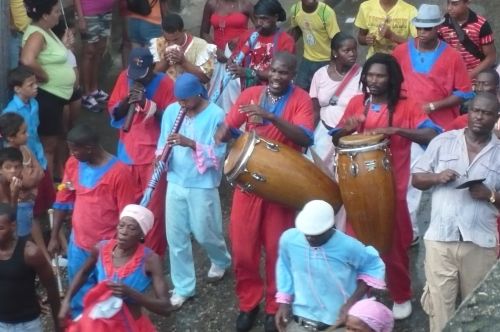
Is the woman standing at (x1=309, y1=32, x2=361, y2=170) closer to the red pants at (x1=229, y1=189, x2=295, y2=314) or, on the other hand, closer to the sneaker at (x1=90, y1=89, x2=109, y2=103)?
the red pants at (x1=229, y1=189, x2=295, y2=314)

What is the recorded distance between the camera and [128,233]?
602 centimetres

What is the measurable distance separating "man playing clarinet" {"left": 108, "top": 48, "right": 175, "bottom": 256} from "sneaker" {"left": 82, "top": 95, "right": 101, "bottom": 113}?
2610 millimetres

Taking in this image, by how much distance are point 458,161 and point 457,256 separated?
58cm

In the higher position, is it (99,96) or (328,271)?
(328,271)

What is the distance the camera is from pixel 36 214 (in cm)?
821

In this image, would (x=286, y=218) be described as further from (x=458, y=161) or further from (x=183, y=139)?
(x=458, y=161)

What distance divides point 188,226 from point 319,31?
2.82 m

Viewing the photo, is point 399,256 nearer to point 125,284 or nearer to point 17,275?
point 125,284

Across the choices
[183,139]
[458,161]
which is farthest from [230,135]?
[458,161]

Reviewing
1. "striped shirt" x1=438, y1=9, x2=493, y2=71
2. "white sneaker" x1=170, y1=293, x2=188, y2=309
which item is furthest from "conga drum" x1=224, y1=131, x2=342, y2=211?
"striped shirt" x1=438, y1=9, x2=493, y2=71

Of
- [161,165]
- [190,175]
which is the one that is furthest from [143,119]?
[190,175]

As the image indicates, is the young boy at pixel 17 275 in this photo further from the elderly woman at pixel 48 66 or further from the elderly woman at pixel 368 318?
the elderly woman at pixel 48 66

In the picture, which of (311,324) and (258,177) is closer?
(311,324)

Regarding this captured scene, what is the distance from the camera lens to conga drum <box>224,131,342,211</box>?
6.60m
